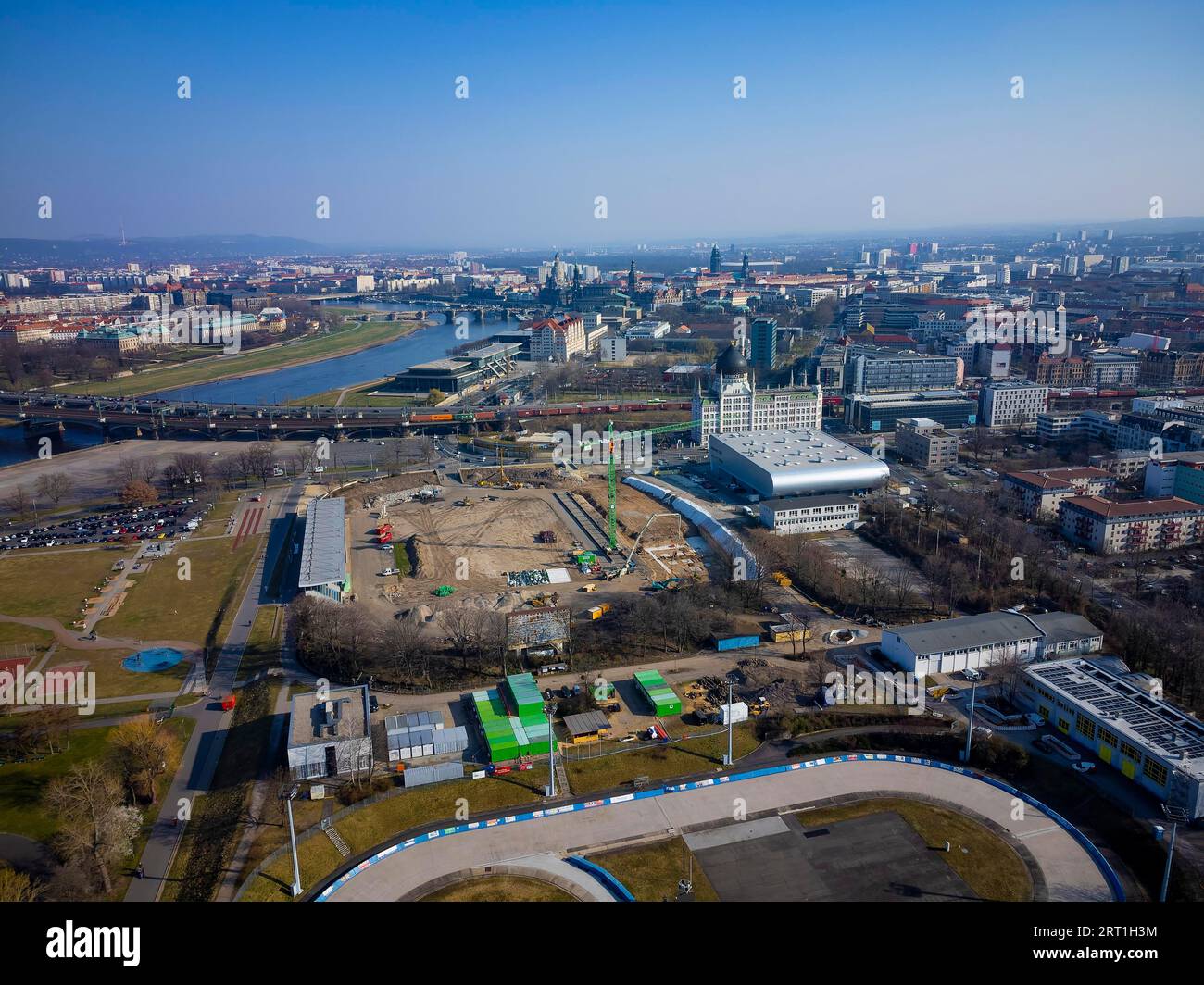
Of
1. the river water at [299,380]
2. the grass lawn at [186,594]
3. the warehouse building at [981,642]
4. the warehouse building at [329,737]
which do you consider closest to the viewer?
the warehouse building at [329,737]

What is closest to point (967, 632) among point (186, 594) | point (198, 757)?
point (198, 757)

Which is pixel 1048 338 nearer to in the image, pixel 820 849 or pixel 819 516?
pixel 819 516

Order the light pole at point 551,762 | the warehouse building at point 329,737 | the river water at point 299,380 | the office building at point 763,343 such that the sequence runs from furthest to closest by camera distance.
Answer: the office building at point 763,343 < the river water at point 299,380 < the warehouse building at point 329,737 < the light pole at point 551,762

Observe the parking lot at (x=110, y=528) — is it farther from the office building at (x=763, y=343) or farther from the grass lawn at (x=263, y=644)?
the office building at (x=763, y=343)

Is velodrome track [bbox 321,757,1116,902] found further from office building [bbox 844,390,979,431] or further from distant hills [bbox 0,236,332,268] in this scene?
distant hills [bbox 0,236,332,268]

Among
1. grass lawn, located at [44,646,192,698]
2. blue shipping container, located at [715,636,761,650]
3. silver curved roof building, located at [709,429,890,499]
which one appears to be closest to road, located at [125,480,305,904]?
grass lawn, located at [44,646,192,698]

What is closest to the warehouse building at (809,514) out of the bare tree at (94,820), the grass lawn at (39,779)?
the grass lawn at (39,779)

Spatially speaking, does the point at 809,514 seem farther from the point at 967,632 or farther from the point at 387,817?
the point at 387,817
